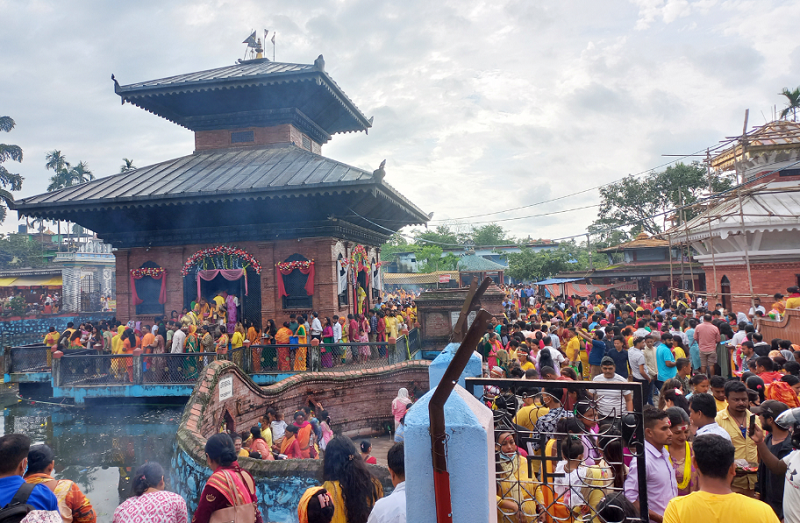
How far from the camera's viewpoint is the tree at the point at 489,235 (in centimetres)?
8434

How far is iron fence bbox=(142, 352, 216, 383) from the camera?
13.0 meters

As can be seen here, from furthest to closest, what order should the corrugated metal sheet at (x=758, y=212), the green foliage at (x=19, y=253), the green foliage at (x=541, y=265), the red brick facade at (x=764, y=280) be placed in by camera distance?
the green foliage at (x=19, y=253)
the green foliage at (x=541, y=265)
the red brick facade at (x=764, y=280)
the corrugated metal sheet at (x=758, y=212)

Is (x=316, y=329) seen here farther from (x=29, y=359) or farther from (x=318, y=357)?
(x=29, y=359)

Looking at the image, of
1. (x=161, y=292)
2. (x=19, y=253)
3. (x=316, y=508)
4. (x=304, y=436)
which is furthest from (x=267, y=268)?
(x=19, y=253)

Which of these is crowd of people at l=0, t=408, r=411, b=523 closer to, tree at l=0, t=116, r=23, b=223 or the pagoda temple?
the pagoda temple

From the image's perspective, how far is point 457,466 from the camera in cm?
240

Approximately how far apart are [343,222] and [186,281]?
5.73m

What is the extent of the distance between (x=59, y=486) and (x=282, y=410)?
746 centimetres

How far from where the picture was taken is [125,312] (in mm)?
16859

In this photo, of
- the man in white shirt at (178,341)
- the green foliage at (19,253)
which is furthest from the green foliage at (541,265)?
the green foliage at (19,253)

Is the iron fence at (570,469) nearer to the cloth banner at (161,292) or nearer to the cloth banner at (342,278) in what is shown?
the cloth banner at (342,278)

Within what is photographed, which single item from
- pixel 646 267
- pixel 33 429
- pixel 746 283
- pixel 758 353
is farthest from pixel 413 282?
pixel 758 353

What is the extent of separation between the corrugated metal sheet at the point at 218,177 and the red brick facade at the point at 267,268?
2204 millimetres

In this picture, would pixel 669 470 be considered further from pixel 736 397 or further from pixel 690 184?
pixel 690 184
